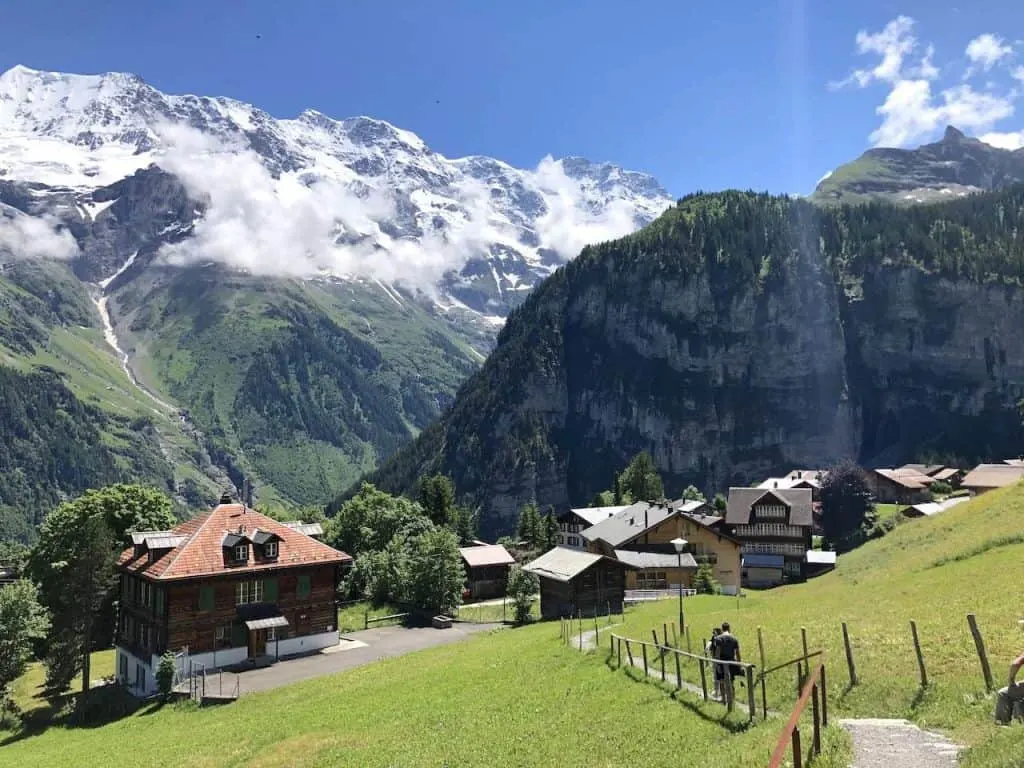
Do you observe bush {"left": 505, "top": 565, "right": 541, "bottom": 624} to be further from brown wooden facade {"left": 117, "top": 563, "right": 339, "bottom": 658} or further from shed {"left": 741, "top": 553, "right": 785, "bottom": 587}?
shed {"left": 741, "top": 553, "right": 785, "bottom": 587}

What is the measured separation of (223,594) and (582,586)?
3020 cm

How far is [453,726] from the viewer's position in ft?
78.8

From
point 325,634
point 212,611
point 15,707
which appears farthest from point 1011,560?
point 15,707

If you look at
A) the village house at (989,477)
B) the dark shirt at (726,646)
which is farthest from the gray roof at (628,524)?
the dark shirt at (726,646)

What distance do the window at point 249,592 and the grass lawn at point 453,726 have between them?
11.3 meters

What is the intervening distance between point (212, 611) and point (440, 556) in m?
22.4

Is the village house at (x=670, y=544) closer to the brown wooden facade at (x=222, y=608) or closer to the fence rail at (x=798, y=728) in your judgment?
the brown wooden facade at (x=222, y=608)

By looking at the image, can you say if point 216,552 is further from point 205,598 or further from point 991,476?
point 991,476

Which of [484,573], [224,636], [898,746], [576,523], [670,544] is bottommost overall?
[484,573]

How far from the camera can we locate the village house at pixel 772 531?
101m

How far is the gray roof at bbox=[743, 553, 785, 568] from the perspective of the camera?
101625 mm

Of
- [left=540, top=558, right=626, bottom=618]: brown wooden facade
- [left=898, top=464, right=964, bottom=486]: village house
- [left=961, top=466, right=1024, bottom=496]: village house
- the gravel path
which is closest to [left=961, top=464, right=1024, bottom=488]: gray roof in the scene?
[left=961, top=466, right=1024, bottom=496]: village house

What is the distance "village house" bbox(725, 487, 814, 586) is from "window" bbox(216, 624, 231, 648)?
7291 cm

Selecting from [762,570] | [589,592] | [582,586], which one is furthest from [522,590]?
[762,570]
